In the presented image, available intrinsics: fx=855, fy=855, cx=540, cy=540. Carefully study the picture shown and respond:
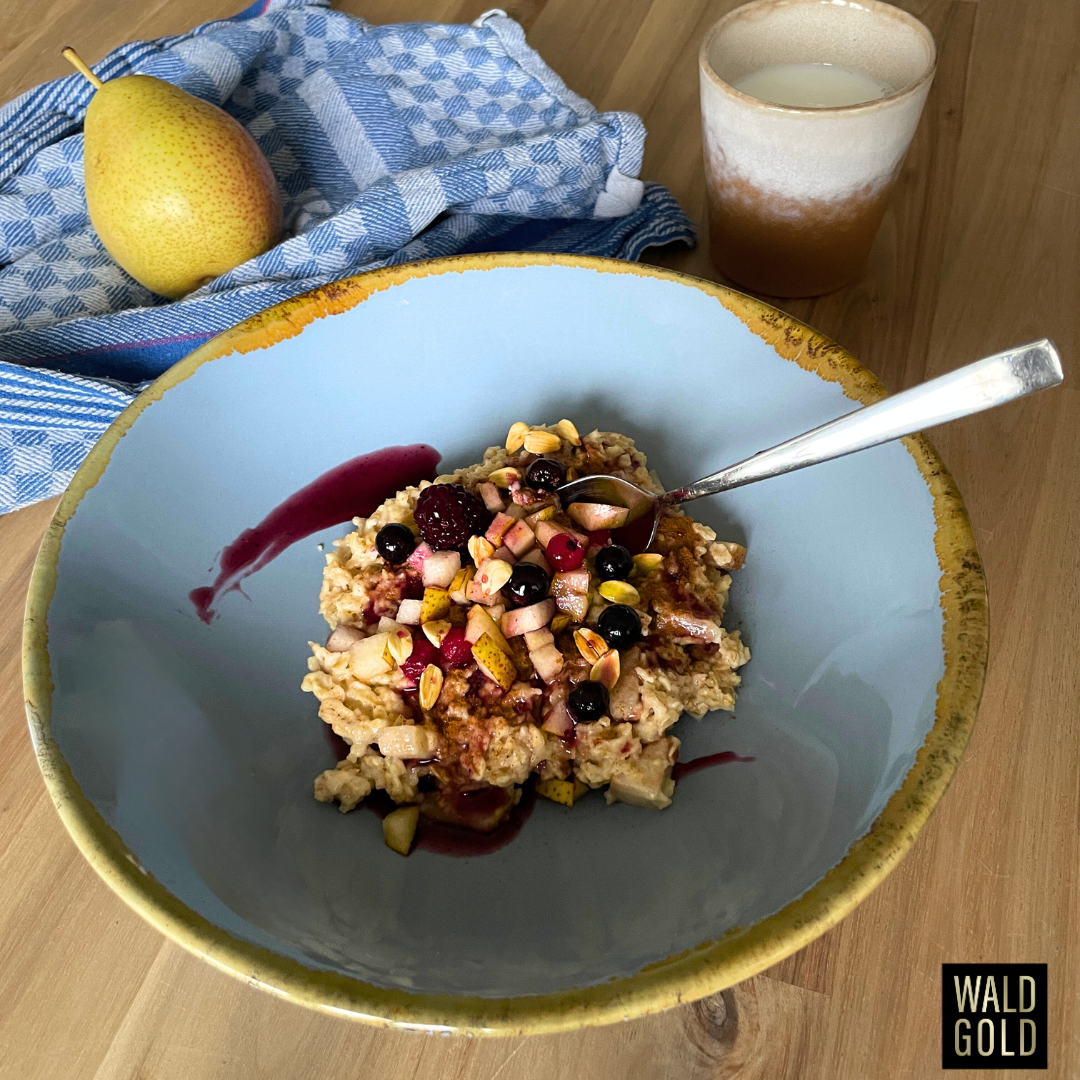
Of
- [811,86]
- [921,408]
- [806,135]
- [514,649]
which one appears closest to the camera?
[921,408]

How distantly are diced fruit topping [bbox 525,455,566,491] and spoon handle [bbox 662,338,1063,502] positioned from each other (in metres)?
0.16

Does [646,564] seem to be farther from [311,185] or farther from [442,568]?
[311,185]

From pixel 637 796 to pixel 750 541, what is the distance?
0.30 m

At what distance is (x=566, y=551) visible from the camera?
81 centimetres

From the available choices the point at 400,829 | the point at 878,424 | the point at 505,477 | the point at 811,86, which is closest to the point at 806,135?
the point at 811,86

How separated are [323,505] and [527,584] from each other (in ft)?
0.94

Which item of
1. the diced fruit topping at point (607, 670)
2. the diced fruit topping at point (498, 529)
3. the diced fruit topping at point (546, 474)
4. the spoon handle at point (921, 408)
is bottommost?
the diced fruit topping at point (607, 670)

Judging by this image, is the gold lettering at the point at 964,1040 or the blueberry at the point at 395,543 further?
the blueberry at the point at 395,543

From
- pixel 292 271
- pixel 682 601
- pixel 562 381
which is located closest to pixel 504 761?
pixel 682 601

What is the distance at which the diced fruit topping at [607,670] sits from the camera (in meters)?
0.76

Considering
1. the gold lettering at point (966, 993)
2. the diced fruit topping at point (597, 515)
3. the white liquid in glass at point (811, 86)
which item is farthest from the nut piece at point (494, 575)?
the white liquid in glass at point (811, 86)

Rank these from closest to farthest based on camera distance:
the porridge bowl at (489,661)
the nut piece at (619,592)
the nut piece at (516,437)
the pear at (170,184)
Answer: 1. the porridge bowl at (489,661)
2. the nut piece at (619,592)
3. the nut piece at (516,437)
4. the pear at (170,184)

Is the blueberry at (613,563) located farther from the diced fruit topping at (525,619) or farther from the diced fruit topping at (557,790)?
the diced fruit topping at (557,790)

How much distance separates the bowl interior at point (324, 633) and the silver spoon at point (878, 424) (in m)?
0.07
